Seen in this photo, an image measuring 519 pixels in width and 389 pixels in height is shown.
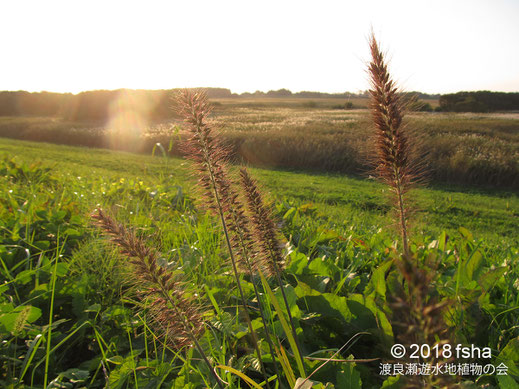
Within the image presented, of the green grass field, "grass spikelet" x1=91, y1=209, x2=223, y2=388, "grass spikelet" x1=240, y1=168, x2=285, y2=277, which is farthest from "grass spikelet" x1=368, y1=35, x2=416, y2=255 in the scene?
"grass spikelet" x1=91, y1=209, x2=223, y2=388

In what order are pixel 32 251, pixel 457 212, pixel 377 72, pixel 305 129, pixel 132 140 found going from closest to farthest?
pixel 377 72
pixel 32 251
pixel 457 212
pixel 305 129
pixel 132 140

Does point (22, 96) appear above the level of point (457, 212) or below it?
above

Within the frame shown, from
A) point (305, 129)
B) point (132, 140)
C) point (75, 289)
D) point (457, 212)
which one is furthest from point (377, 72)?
point (132, 140)

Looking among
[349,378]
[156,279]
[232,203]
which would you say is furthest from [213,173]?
[349,378]

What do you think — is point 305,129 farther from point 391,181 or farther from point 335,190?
point 391,181

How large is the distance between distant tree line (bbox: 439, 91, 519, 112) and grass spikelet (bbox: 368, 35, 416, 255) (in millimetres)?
54657

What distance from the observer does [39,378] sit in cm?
178

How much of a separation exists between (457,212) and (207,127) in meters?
9.99

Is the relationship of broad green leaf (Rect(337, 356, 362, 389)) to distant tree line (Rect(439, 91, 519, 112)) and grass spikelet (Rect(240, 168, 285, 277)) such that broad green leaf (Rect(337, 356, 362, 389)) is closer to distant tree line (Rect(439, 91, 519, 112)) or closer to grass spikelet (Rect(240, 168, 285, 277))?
grass spikelet (Rect(240, 168, 285, 277))

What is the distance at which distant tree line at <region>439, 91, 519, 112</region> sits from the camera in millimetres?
48000

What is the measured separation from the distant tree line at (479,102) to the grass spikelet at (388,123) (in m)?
54.7

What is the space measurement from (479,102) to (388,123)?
55437 millimetres

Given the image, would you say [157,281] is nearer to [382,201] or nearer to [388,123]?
[388,123]

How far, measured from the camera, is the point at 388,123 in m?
1.46
